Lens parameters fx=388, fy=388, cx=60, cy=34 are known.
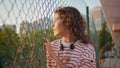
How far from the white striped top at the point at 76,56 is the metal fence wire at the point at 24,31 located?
220 millimetres

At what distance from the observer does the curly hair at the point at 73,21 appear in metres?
2.33

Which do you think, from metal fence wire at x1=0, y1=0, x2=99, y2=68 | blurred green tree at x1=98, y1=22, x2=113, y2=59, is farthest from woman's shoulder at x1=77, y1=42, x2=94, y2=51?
blurred green tree at x1=98, y1=22, x2=113, y2=59

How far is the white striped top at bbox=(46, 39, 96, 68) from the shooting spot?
223cm

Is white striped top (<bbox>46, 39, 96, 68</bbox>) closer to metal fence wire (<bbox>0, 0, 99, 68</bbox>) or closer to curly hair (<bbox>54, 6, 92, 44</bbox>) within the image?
curly hair (<bbox>54, 6, 92, 44</bbox>)

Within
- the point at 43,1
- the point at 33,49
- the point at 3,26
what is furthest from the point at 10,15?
the point at 43,1

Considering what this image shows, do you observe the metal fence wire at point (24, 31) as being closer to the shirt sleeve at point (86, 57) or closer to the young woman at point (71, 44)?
the young woman at point (71, 44)

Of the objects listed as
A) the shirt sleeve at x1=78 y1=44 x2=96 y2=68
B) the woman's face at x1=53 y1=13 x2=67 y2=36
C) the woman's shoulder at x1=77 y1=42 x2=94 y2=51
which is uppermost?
the woman's face at x1=53 y1=13 x2=67 y2=36

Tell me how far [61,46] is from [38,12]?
56 centimetres

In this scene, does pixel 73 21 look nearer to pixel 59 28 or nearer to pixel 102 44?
pixel 59 28

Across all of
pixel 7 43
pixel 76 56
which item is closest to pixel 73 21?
pixel 76 56

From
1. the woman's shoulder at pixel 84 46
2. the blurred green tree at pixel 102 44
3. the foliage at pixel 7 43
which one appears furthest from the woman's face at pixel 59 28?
the blurred green tree at pixel 102 44

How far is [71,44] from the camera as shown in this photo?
229 cm

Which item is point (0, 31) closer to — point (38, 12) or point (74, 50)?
point (74, 50)

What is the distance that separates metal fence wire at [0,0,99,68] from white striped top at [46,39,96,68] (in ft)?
0.72
